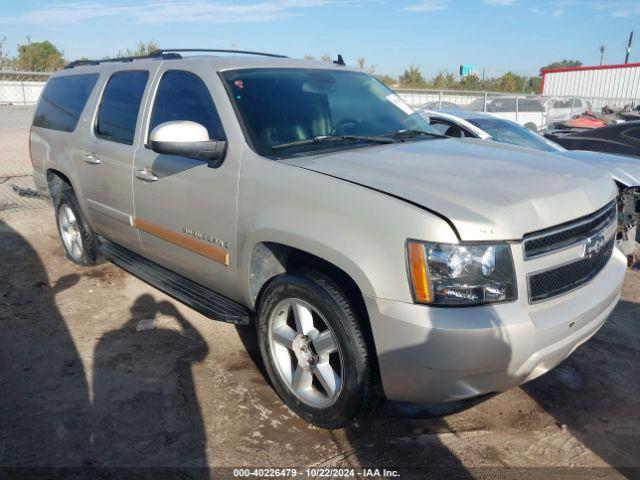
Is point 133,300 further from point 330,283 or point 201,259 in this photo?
point 330,283

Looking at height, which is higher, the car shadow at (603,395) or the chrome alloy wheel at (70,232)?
the chrome alloy wheel at (70,232)

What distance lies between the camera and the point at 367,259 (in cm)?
254

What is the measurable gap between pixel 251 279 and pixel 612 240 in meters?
2.12

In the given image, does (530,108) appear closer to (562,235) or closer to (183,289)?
(183,289)

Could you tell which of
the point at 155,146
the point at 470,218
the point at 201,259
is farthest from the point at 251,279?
the point at 470,218

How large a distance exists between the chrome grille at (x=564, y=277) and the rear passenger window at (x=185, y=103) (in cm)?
197

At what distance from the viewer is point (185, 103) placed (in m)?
3.75

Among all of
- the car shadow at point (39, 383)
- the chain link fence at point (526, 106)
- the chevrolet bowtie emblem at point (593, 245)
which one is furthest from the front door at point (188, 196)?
the chain link fence at point (526, 106)

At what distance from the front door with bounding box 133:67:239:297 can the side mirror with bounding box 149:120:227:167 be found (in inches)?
3.6

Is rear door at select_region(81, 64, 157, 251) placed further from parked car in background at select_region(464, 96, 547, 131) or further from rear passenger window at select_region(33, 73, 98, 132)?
parked car in background at select_region(464, 96, 547, 131)

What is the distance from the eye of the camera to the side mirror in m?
3.15

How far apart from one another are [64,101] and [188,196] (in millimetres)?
2632

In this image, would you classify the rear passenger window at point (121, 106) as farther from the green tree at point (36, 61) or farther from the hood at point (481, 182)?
the green tree at point (36, 61)

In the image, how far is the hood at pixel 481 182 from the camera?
95.8 inches
